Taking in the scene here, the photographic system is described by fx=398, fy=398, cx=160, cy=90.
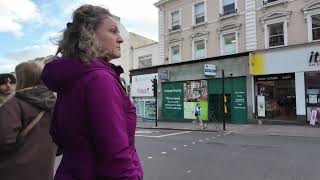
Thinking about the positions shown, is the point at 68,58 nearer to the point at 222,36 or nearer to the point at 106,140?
the point at 106,140

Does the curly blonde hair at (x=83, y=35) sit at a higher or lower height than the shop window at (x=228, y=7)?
lower

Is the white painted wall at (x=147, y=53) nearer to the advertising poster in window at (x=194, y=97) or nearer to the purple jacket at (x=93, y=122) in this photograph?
the advertising poster in window at (x=194, y=97)

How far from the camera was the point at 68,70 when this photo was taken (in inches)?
73.7

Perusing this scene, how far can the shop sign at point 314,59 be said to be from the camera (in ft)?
73.2

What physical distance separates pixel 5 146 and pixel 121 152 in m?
1.20

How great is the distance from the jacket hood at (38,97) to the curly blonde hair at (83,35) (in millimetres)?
738

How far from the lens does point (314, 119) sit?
22.2 meters

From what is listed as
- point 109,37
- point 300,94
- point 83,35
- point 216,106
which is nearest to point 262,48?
point 300,94

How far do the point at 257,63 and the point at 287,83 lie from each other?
2.30 m

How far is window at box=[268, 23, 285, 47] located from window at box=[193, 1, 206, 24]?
6227mm

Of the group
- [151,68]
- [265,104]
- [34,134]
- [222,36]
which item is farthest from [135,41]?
[34,134]

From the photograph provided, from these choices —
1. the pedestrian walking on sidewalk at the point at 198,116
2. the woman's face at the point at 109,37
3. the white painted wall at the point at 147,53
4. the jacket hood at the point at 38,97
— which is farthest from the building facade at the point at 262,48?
the woman's face at the point at 109,37

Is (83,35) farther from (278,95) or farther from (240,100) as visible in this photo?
(240,100)

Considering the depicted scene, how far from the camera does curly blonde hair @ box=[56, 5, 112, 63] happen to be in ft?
6.13
